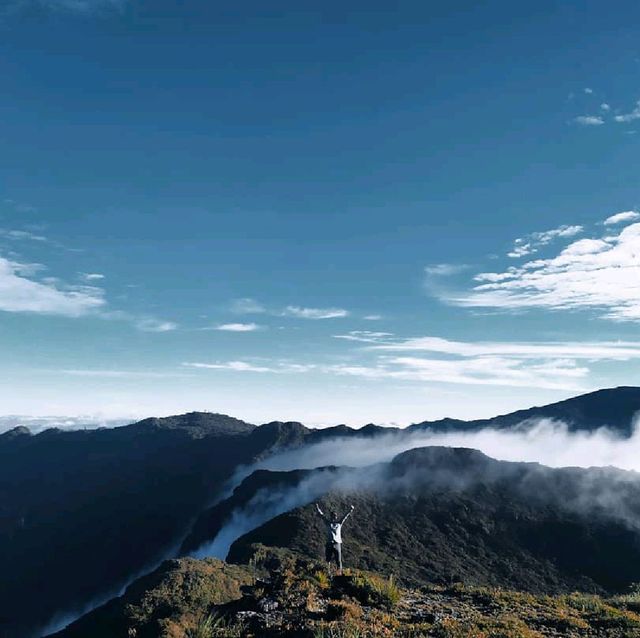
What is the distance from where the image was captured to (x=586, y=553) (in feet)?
394

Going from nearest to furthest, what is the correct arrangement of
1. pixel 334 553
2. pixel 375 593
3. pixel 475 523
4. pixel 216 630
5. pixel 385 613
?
pixel 216 630, pixel 385 613, pixel 375 593, pixel 334 553, pixel 475 523

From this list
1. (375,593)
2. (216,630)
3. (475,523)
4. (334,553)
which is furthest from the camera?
(475,523)

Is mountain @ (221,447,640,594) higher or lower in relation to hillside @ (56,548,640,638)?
lower

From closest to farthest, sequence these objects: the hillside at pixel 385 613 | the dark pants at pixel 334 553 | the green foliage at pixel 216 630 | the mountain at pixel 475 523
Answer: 1. the green foliage at pixel 216 630
2. the hillside at pixel 385 613
3. the dark pants at pixel 334 553
4. the mountain at pixel 475 523

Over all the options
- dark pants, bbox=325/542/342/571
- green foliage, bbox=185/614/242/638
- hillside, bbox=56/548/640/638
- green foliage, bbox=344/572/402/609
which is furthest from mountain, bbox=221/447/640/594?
green foliage, bbox=185/614/242/638

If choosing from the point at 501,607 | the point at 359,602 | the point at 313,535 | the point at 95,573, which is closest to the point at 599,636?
the point at 501,607

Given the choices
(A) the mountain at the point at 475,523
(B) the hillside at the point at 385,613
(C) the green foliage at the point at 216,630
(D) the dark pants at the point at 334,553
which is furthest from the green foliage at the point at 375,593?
(A) the mountain at the point at 475,523

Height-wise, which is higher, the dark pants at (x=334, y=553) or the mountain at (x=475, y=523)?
the dark pants at (x=334, y=553)

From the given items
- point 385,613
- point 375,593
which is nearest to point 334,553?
point 375,593

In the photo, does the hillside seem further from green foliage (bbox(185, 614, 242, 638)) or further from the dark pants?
the dark pants

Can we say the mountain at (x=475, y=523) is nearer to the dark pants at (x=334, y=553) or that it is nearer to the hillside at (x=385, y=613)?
the dark pants at (x=334, y=553)

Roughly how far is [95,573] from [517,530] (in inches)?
5315

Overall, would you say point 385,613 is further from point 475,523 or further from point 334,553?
point 475,523

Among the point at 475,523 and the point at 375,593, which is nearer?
the point at 375,593
